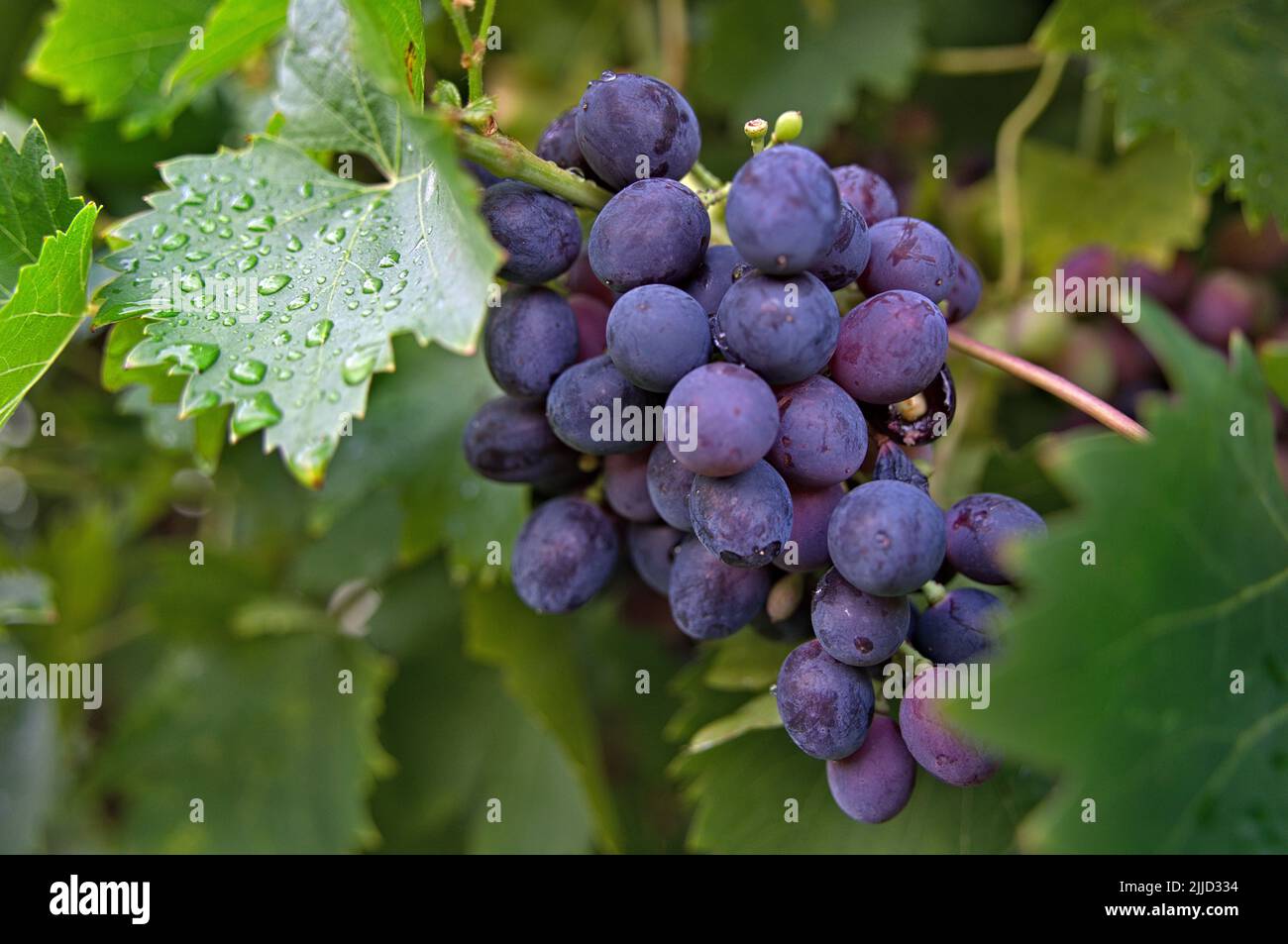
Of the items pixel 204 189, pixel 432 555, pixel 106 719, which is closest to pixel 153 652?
pixel 106 719

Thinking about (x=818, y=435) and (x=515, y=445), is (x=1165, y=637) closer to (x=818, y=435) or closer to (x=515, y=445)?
(x=818, y=435)

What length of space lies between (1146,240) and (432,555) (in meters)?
1.15

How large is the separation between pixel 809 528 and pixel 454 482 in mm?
623

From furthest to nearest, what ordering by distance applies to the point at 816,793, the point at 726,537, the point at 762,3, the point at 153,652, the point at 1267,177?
the point at 153,652
the point at 762,3
the point at 1267,177
the point at 816,793
the point at 726,537

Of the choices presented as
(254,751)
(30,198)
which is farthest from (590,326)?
(254,751)

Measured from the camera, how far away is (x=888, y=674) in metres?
0.78

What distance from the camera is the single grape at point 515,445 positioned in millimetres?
871

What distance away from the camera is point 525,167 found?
0.74m

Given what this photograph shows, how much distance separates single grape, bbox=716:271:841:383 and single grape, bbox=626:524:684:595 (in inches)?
8.8

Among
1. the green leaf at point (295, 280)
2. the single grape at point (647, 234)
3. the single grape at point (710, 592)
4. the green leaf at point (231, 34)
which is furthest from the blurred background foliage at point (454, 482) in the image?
the single grape at point (647, 234)

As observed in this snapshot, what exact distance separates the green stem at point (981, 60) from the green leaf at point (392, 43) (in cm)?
92

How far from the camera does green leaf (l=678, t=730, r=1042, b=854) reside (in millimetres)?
897

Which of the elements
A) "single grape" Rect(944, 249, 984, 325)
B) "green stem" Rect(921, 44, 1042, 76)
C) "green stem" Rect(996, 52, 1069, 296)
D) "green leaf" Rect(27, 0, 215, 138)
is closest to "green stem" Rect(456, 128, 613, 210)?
"single grape" Rect(944, 249, 984, 325)

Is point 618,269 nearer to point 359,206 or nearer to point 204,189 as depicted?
point 359,206
